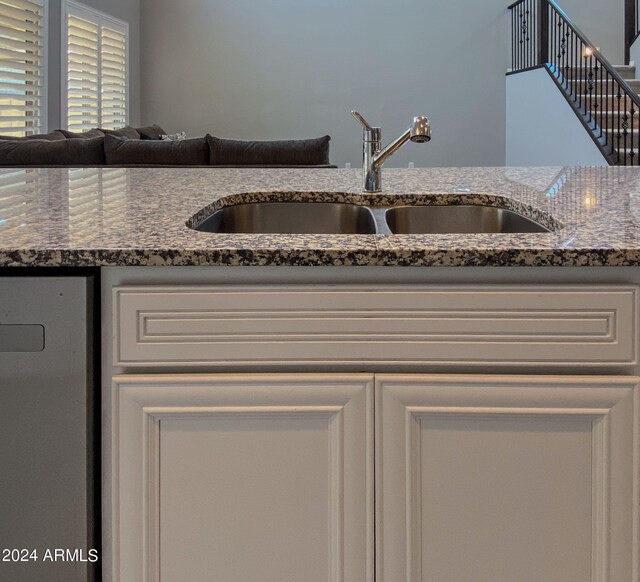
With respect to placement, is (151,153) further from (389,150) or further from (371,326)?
(371,326)

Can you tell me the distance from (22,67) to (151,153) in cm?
216

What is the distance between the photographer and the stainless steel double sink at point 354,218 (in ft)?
6.66

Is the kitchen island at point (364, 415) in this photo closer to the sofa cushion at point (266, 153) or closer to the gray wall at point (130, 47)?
the sofa cushion at point (266, 153)

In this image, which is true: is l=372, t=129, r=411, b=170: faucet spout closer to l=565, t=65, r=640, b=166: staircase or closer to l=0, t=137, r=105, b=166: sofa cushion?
l=0, t=137, r=105, b=166: sofa cushion

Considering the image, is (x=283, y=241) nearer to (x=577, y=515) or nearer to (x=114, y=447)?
(x=114, y=447)

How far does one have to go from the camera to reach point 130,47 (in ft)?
31.6

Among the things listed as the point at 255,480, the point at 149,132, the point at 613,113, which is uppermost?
the point at 149,132

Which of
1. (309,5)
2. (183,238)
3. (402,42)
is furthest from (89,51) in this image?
(183,238)

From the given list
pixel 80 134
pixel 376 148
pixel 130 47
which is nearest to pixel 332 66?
pixel 130 47

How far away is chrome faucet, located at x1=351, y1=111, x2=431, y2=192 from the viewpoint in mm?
1995

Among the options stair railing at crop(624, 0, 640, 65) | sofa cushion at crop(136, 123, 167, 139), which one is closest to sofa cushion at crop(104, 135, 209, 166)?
sofa cushion at crop(136, 123, 167, 139)

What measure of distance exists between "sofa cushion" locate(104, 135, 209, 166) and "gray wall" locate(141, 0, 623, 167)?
5.19m

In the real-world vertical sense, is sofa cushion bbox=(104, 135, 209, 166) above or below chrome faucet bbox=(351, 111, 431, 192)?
above

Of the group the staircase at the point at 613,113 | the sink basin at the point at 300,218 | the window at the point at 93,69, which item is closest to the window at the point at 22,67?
the window at the point at 93,69
